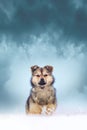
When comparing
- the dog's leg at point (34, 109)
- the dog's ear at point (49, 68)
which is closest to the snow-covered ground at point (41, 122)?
the dog's leg at point (34, 109)

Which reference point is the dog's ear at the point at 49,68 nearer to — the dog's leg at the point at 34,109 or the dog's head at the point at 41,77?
the dog's head at the point at 41,77

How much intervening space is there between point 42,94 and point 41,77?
0.26 metres

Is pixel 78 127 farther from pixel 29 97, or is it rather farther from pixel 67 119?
pixel 29 97

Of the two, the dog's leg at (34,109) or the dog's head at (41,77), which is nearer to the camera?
the dog's head at (41,77)

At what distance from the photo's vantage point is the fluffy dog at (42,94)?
18.4 feet

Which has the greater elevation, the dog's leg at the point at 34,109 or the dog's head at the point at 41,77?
the dog's head at the point at 41,77

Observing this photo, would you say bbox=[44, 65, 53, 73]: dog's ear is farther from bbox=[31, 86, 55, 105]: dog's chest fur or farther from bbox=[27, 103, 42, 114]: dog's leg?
bbox=[27, 103, 42, 114]: dog's leg

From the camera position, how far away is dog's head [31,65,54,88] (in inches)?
220

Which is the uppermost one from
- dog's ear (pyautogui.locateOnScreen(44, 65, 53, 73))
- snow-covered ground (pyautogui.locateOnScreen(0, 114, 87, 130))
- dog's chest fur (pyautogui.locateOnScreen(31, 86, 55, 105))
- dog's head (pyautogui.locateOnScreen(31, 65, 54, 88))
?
dog's ear (pyautogui.locateOnScreen(44, 65, 53, 73))

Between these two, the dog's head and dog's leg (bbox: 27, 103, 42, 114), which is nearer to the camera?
the dog's head

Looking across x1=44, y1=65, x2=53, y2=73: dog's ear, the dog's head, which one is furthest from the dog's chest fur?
x1=44, y1=65, x2=53, y2=73: dog's ear

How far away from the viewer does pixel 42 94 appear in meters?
5.69

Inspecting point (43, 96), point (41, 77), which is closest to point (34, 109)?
point (43, 96)

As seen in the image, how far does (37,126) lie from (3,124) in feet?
1.58
